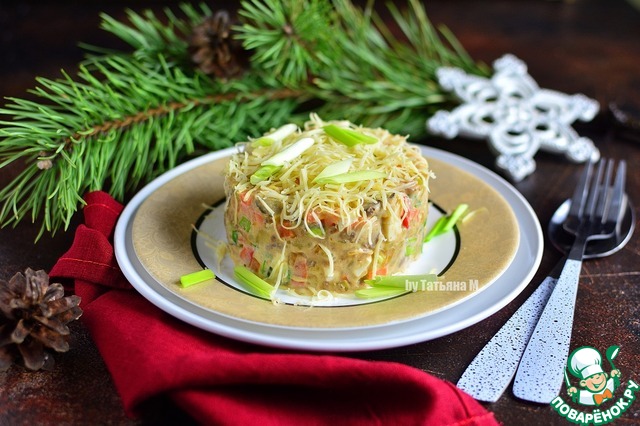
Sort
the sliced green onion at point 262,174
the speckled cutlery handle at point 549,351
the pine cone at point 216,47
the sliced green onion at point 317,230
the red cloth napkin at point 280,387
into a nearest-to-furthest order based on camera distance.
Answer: the red cloth napkin at point 280,387 < the speckled cutlery handle at point 549,351 < the sliced green onion at point 317,230 < the sliced green onion at point 262,174 < the pine cone at point 216,47

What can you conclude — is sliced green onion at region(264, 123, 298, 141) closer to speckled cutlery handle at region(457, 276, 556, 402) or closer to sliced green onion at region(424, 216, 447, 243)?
sliced green onion at region(424, 216, 447, 243)

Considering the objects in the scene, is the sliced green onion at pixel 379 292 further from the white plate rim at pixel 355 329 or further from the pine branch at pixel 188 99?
the pine branch at pixel 188 99

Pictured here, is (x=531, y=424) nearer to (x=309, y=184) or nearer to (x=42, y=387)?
(x=309, y=184)

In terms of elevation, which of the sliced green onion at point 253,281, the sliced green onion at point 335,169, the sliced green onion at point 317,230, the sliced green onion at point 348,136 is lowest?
the sliced green onion at point 253,281

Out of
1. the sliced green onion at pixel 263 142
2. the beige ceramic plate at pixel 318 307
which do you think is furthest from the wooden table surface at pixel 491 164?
the sliced green onion at pixel 263 142

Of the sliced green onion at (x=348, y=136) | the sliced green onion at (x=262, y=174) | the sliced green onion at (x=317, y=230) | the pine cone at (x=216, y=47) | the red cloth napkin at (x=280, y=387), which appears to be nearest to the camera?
the red cloth napkin at (x=280, y=387)

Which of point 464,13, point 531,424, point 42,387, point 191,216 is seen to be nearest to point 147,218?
point 191,216
